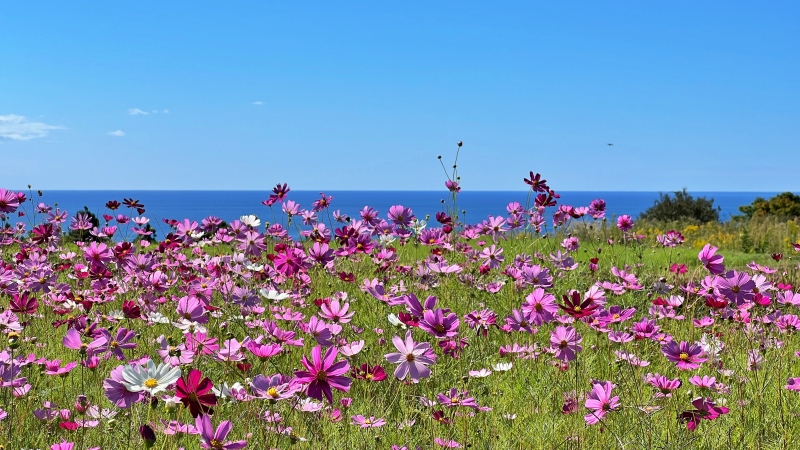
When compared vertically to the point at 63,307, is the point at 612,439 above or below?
below

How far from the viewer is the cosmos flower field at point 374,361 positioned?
2090mm

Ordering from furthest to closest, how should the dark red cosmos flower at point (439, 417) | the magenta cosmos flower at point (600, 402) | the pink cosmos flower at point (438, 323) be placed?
the dark red cosmos flower at point (439, 417) → the magenta cosmos flower at point (600, 402) → the pink cosmos flower at point (438, 323)

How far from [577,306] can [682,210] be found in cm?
2029

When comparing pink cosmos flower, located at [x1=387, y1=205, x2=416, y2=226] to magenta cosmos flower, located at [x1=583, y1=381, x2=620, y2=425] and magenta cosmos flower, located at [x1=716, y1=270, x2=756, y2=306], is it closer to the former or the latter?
magenta cosmos flower, located at [x1=716, y1=270, x2=756, y2=306]

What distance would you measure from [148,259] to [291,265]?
1583 mm

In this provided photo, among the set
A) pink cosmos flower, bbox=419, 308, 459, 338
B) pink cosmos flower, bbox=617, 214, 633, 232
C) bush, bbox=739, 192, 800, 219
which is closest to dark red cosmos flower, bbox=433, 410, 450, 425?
pink cosmos flower, bbox=419, 308, 459, 338

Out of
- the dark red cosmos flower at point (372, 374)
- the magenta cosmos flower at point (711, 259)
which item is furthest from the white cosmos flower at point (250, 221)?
the magenta cosmos flower at point (711, 259)

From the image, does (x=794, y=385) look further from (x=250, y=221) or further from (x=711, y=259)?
(x=250, y=221)

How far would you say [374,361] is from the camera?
138 inches

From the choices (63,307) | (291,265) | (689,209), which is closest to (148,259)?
(63,307)

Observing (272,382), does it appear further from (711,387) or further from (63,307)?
(63,307)

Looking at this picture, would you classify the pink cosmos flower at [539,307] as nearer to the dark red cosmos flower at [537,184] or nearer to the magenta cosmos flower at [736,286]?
the magenta cosmos flower at [736,286]

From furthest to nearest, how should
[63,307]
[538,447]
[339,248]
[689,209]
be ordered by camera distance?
[689,209] → [339,248] → [63,307] → [538,447]

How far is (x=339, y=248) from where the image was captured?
4.18m
